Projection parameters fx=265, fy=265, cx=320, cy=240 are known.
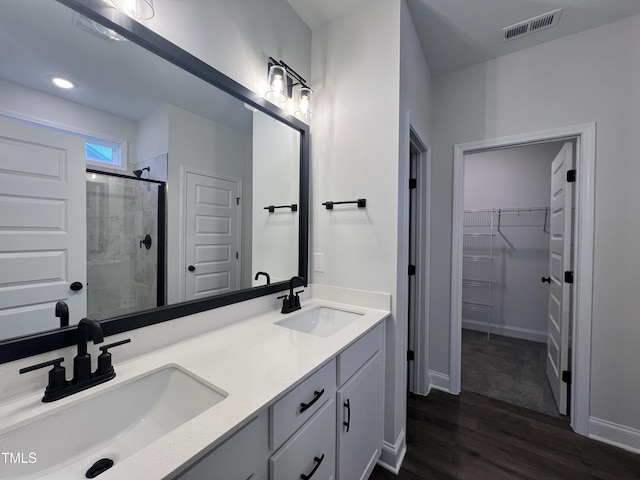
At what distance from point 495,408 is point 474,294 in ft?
6.17

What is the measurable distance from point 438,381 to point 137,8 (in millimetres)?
3000

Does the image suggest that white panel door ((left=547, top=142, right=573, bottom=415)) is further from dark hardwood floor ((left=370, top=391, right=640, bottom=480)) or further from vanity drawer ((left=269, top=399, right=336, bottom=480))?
vanity drawer ((left=269, top=399, right=336, bottom=480))

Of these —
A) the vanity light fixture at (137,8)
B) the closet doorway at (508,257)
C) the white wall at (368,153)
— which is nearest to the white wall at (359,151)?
the white wall at (368,153)

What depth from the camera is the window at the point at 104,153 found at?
3.23 ft

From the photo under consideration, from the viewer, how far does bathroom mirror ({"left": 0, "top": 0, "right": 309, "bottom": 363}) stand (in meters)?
0.83

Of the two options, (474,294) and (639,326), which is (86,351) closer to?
(639,326)

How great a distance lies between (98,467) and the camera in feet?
2.29

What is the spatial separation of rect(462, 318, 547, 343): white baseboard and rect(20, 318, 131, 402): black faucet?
404 cm

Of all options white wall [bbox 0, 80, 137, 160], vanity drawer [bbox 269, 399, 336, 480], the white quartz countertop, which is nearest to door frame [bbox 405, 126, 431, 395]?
the white quartz countertop

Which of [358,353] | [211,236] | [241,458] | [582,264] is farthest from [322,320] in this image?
[582,264]

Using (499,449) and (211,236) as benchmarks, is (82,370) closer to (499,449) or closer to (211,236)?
(211,236)

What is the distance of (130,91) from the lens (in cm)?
109

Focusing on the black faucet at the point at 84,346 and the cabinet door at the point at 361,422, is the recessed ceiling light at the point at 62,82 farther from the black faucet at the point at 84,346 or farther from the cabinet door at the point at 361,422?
the cabinet door at the point at 361,422

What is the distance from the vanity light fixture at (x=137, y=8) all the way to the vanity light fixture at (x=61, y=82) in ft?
1.03
